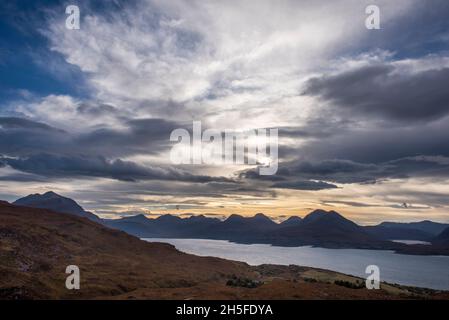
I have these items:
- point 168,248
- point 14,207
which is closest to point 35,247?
point 168,248

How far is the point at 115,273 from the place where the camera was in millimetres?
63688

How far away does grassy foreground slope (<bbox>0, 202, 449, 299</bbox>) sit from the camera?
132 feet

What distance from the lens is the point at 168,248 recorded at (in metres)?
112

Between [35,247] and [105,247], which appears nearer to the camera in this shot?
[35,247]

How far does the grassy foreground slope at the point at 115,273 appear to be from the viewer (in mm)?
40156
